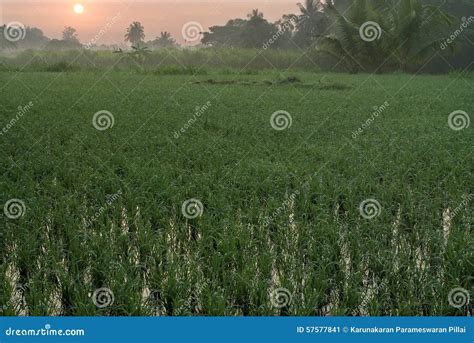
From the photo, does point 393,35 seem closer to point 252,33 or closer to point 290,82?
point 290,82

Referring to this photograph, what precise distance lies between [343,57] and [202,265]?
2403 cm

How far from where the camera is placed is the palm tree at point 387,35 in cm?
2450

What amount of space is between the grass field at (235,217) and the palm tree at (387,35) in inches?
628

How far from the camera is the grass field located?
3586 mm

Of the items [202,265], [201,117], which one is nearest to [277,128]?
[201,117]

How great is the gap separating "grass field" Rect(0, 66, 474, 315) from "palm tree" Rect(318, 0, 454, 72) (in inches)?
628

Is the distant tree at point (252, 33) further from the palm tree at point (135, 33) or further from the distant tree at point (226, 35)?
the palm tree at point (135, 33)

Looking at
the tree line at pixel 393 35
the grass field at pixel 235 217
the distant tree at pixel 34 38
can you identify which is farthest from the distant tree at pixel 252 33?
the distant tree at pixel 34 38

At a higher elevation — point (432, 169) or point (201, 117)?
point (201, 117)

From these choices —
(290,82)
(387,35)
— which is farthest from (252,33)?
(290,82)

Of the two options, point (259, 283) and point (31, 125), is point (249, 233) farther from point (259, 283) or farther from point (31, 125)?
point (31, 125)

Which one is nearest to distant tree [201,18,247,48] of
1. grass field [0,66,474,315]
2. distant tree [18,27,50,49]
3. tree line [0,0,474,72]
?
tree line [0,0,474,72]

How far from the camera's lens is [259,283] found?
3.58m

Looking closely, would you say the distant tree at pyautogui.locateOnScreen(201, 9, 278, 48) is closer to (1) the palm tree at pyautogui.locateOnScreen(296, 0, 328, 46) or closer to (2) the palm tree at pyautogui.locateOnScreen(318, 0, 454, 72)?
(1) the palm tree at pyautogui.locateOnScreen(296, 0, 328, 46)
